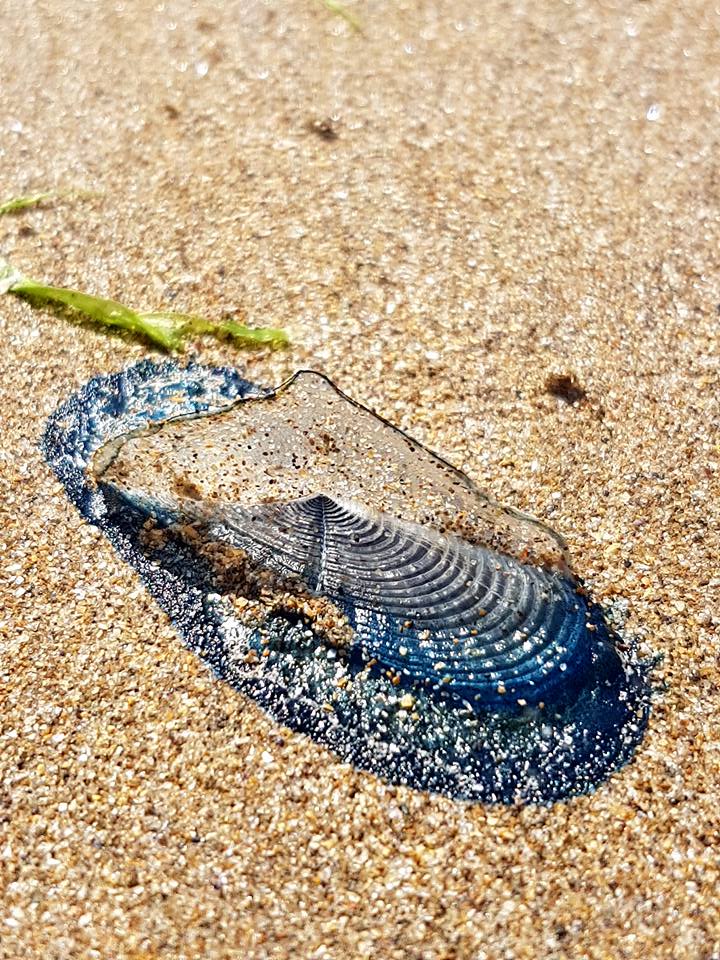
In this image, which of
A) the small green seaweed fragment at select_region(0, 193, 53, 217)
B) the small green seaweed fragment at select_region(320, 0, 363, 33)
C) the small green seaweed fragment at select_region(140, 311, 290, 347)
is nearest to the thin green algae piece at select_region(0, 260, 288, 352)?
the small green seaweed fragment at select_region(140, 311, 290, 347)

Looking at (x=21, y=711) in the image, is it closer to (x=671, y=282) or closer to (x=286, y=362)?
(x=286, y=362)

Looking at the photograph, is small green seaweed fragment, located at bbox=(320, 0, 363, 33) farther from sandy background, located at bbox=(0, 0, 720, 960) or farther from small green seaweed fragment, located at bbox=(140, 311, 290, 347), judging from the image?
small green seaweed fragment, located at bbox=(140, 311, 290, 347)

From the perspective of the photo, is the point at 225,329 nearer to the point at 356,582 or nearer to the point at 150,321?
the point at 150,321

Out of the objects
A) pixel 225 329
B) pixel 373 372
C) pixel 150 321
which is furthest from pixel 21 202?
pixel 373 372

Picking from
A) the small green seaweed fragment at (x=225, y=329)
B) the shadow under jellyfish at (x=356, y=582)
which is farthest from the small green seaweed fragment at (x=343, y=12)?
the shadow under jellyfish at (x=356, y=582)

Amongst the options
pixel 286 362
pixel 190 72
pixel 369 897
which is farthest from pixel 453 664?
pixel 190 72

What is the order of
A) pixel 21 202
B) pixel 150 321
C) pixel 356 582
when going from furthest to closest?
pixel 21 202 < pixel 150 321 < pixel 356 582

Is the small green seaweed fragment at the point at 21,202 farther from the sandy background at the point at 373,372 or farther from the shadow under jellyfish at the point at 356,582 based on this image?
the shadow under jellyfish at the point at 356,582
